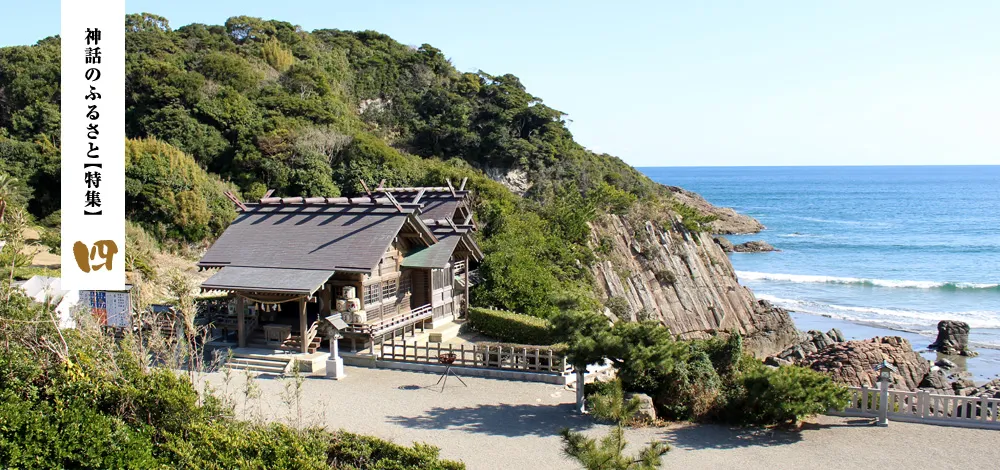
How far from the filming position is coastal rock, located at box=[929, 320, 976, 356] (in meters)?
37.1

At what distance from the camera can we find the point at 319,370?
66.9 feet

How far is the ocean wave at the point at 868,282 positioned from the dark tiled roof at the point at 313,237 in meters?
45.5

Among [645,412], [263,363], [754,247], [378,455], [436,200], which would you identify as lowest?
[645,412]

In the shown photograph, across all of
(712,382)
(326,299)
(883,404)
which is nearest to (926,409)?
(883,404)

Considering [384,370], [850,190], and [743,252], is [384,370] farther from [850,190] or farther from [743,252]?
[850,190]

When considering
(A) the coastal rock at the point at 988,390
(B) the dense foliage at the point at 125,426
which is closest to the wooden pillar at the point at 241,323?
(B) the dense foliage at the point at 125,426

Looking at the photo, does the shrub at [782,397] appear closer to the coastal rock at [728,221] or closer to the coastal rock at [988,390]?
the coastal rock at [988,390]

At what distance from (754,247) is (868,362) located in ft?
187

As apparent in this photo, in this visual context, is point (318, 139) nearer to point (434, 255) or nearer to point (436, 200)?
point (436, 200)

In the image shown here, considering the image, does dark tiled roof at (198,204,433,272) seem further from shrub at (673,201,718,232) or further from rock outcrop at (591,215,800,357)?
shrub at (673,201,718,232)

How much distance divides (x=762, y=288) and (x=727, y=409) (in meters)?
44.6

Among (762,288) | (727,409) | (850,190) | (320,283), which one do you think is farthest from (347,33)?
(850,190)

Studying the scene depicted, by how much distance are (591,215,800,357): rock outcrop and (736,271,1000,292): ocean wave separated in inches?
768

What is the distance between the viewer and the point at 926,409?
1599 cm
